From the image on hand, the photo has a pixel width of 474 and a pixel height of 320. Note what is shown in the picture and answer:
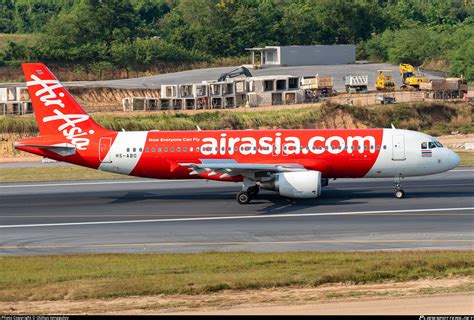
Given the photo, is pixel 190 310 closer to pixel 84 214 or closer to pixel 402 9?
pixel 84 214

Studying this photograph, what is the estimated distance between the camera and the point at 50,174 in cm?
6900

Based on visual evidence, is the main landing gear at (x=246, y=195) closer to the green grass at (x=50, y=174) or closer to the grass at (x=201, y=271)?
the grass at (x=201, y=271)

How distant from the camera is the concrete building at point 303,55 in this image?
458ft

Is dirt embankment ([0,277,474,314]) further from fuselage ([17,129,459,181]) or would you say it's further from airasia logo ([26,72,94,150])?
airasia logo ([26,72,94,150])

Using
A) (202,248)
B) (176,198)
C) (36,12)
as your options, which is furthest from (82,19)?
(202,248)

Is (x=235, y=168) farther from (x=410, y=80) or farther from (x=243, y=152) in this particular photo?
(x=410, y=80)

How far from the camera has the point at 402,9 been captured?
7219 inches

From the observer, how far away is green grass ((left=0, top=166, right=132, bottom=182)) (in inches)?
2628

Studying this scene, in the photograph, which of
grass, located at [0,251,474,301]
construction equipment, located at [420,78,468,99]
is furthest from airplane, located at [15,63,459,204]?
construction equipment, located at [420,78,468,99]

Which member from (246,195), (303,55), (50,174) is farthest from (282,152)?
(303,55)

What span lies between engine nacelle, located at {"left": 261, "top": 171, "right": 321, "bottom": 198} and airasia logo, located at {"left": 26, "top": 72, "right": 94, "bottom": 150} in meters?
13.1

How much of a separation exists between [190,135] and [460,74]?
87.9m

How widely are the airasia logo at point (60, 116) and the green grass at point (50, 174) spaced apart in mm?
12278

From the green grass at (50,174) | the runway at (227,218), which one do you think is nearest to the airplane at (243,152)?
the runway at (227,218)
